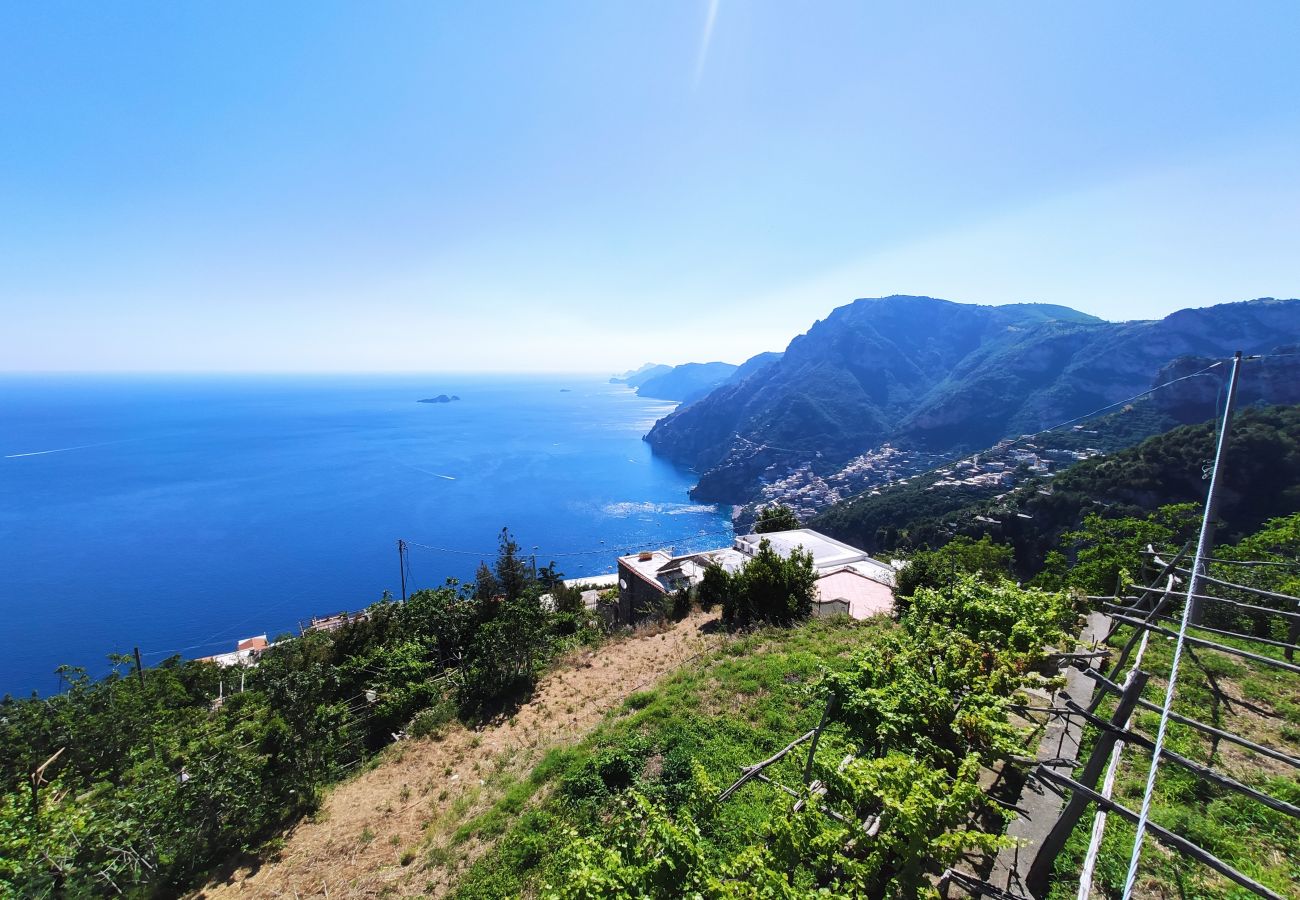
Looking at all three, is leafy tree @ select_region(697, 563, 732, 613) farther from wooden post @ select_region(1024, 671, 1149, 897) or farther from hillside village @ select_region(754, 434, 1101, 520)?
hillside village @ select_region(754, 434, 1101, 520)

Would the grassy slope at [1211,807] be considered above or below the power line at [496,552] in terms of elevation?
above

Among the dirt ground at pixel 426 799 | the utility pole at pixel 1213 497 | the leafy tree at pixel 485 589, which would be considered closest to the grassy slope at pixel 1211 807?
the utility pole at pixel 1213 497

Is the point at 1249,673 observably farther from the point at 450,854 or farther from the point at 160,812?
the point at 160,812

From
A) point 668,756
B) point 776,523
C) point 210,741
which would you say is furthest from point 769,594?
point 776,523

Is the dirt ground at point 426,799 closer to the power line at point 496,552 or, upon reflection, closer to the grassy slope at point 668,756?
the grassy slope at point 668,756

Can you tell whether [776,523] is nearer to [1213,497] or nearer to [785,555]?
[785,555]

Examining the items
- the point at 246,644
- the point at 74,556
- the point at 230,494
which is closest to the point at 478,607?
the point at 246,644
